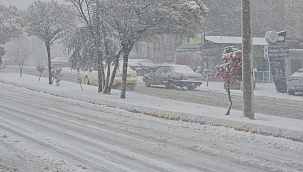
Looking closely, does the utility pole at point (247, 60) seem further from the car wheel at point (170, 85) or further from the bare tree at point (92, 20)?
the car wheel at point (170, 85)

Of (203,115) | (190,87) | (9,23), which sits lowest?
(203,115)

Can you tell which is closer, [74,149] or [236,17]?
[74,149]

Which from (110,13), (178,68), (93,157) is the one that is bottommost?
(93,157)

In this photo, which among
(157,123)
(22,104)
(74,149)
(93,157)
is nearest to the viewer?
(93,157)

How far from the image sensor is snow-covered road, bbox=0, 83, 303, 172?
732 cm

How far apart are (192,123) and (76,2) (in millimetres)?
10182

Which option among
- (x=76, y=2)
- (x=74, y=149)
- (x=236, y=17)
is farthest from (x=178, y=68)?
(x=236, y=17)

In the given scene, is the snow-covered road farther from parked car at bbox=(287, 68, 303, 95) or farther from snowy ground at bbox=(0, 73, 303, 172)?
parked car at bbox=(287, 68, 303, 95)

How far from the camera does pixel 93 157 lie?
25.6 feet

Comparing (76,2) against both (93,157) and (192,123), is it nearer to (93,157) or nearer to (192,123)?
(192,123)

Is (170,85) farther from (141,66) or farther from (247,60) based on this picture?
(141,66)

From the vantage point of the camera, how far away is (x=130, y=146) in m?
8.88

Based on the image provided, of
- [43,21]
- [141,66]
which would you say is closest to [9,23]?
[141,66]

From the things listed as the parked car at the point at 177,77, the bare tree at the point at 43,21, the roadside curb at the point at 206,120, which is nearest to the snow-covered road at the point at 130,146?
the roadside curb at the point at 206,120
